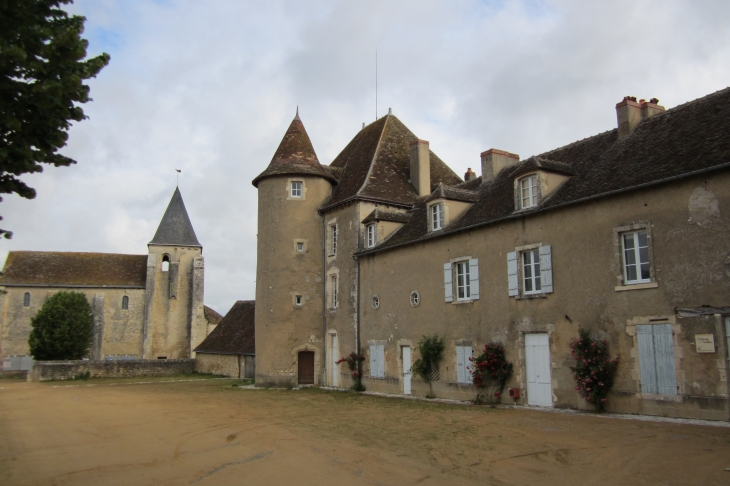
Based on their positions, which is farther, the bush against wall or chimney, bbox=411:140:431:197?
chimney, bbox=411:140:431:197

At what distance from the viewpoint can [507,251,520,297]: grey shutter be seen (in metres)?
15.8

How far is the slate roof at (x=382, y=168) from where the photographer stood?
23594 millimetres

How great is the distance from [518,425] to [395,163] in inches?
605

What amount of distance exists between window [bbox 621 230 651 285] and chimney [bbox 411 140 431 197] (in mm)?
11498

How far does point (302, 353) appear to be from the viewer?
24016 mm

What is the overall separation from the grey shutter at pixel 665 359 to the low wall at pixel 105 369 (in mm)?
30239

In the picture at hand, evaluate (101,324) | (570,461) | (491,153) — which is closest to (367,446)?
(570,461)

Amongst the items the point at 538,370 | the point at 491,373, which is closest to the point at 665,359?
the point at 538,370

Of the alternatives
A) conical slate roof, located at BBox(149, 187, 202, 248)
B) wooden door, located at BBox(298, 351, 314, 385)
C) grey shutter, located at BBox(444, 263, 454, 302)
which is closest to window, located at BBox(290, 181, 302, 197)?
wooden door, located at BBox(298, 351, 314, 385)

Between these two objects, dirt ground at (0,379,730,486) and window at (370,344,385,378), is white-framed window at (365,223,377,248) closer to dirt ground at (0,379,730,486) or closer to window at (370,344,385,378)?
window at (370,344,385,378)

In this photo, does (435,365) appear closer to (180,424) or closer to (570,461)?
(180,424)

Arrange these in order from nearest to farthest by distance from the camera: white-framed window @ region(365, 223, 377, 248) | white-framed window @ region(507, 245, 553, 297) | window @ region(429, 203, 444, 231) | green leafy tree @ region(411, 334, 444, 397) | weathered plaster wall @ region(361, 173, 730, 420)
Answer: weathered plaster wall @ region(361, 173, 730, 420) → white-framed window @ region(507, 245, 553, 297) → green leafy tree @ region(411, 334, 444, 397) → window @ region(429, 203, 444, 231) → white-framed window @ region(365, 223, 377, 248)

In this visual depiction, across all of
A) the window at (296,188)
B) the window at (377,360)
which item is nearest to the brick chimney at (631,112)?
the window at (377,360)

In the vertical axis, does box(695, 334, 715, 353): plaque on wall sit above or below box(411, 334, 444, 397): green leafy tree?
above
